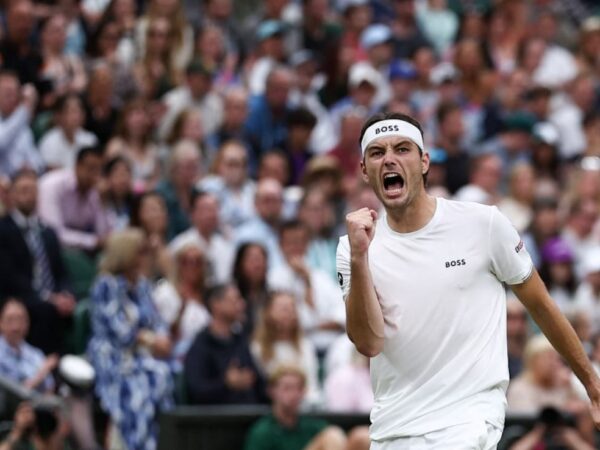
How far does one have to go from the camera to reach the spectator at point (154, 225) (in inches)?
486

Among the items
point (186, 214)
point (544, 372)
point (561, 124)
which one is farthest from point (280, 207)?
point (561, 124)

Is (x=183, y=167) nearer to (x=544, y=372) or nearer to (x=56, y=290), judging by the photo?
(x=56, y=290)

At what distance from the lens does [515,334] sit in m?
12.3

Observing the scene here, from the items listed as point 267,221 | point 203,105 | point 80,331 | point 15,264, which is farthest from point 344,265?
point 203,105

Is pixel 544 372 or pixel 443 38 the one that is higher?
pixel 443 38

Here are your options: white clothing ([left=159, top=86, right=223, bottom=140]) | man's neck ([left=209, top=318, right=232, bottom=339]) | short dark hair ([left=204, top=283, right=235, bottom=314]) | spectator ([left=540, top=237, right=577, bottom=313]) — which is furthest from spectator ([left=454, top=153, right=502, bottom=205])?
man's neck ([left=209, top=318, right=232, bottom=339])

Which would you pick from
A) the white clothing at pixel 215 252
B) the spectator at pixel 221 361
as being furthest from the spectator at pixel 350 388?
the white clothing at pixel 215 252

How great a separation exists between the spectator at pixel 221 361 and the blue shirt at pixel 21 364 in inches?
42.2

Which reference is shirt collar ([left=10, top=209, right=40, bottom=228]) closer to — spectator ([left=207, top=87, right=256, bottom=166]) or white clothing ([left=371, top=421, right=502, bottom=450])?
spectator ([left=207, top=87, right=256, bottom=166])

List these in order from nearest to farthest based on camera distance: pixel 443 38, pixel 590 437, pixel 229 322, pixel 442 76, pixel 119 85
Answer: pixel 590 437 < pixel 229 322 < pixel 119 85 < pixel 442 76 < pixel 443 38

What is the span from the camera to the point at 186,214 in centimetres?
1347

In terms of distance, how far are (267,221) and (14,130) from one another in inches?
89.8

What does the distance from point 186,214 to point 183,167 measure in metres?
0.41

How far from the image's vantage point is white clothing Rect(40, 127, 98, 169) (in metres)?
13.4
